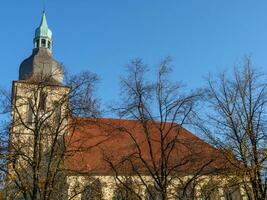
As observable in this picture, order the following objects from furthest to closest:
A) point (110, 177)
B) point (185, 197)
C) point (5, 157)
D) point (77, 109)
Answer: point (110, 177), point (185, 197), point (77, 109), point (5, 157)

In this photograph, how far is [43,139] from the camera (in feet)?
52.4

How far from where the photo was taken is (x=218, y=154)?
1623 centimetres

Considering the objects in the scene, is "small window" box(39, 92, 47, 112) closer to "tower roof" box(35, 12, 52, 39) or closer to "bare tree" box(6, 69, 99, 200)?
"bare tree" box(6, 69, 99, 200)

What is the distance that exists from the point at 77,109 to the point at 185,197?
572 centimetres

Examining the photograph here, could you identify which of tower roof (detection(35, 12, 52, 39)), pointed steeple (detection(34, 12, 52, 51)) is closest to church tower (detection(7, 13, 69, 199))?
pointed steeple (detection(34, 12, 52, 51))

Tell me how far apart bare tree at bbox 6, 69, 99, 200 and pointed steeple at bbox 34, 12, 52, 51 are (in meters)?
17.6

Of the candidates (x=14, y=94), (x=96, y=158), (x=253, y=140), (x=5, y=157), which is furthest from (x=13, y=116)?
(x=96, y=158)

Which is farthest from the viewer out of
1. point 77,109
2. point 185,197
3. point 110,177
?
point 110,177

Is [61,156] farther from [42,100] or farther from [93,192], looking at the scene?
[93,192]

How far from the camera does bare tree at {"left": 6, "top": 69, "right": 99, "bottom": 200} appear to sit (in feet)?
49.4

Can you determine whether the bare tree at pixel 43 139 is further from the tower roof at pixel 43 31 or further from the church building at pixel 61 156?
the tower roof at pixel 43 31

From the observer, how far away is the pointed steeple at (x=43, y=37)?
3409 cm

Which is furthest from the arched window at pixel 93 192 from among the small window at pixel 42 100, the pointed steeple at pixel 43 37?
the pointed steeple at pixel 43 37

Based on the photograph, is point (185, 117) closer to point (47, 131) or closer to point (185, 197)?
point (185, 197)
